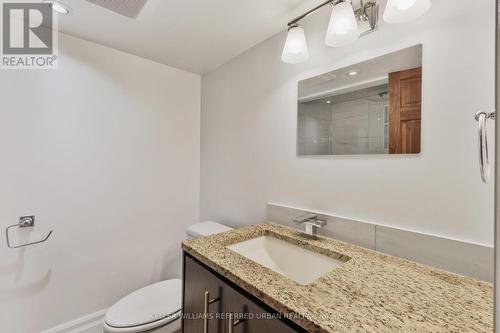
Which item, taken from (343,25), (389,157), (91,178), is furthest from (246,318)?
(91,178)

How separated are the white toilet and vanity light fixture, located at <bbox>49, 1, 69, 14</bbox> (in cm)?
171

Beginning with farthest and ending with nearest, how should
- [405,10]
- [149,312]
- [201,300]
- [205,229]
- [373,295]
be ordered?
[205,229]
[149,312]
[201,300]
[405,10]
[373,295]

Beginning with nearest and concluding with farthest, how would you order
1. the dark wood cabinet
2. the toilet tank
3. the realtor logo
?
the dark wood cabinet < the realtor logo < the toilet tank

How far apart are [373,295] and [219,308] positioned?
53cm

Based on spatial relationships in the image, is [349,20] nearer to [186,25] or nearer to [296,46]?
[296,46]

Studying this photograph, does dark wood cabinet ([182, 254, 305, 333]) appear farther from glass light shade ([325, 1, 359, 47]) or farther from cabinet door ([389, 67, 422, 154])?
glass light shade ([325, 1, 359, 47])

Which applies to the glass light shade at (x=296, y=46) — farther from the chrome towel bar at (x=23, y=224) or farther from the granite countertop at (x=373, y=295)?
the chrome towel bar at (x=23, y=224)

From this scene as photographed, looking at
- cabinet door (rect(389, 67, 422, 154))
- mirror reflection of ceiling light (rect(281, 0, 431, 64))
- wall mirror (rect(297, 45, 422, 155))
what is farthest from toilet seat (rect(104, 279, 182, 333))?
mirror reflection of ceiling light (rect(281, 0, 431, 64))

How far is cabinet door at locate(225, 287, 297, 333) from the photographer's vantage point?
0.63 metres

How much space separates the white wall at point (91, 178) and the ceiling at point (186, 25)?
0.63 feet

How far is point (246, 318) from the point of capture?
2.34 feet

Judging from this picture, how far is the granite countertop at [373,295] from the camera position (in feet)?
1.75

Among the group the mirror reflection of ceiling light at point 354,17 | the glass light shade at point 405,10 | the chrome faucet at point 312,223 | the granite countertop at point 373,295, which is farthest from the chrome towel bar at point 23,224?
the glass light shade at point 405,10

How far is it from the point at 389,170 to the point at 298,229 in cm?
56
